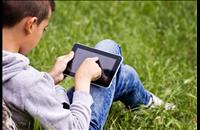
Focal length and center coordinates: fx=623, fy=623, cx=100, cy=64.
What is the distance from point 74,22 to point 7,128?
3158 millimetres

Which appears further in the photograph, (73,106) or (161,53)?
(161,53)

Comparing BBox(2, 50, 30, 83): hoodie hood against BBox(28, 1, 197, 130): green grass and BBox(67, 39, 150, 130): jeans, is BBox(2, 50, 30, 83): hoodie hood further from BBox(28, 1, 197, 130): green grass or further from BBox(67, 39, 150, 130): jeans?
BBox(28, 1, 197, 130): green grass

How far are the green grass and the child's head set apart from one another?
3.47 feet

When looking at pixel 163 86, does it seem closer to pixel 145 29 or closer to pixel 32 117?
pixel 145 29

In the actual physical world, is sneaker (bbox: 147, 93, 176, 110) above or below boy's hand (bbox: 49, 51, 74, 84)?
below

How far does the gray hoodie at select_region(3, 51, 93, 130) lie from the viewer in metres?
2.22

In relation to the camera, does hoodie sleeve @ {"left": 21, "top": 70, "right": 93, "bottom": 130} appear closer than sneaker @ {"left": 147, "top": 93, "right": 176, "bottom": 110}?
Yes

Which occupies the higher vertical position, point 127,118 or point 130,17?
point 130,17

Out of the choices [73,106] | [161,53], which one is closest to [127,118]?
[73,106]

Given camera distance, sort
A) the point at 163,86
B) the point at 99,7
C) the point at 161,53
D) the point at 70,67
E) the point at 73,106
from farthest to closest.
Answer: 1. the point at 99,7
2. the point at 161,53
3. the point at 163,86
4. the point at 70,67
5. the point at 73,106

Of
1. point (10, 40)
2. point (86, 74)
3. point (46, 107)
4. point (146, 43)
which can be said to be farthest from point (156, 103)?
point (146, 43)

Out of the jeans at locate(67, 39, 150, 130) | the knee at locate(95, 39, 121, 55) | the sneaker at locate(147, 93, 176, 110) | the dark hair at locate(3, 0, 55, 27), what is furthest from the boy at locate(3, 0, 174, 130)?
the sneaker at locate(147, 93, 176, 110)

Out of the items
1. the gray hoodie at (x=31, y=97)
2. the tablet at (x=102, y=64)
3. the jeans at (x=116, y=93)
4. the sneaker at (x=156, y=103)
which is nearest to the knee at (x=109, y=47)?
the jeans at (x=116, y=93)

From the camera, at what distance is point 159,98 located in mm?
3787
